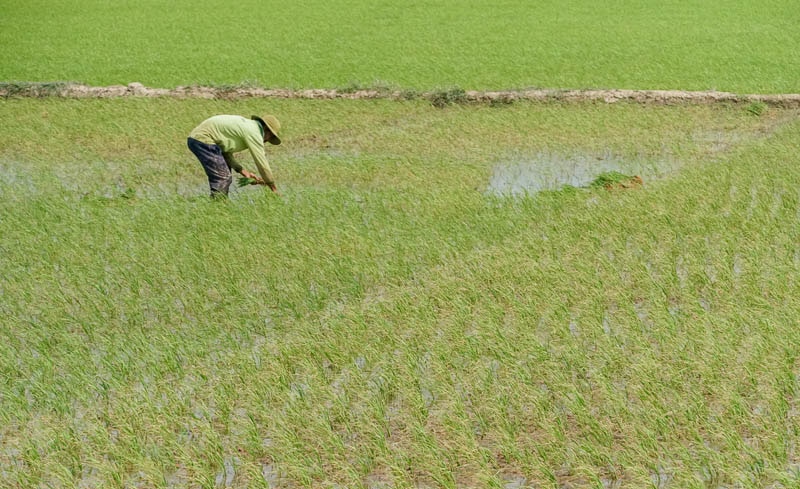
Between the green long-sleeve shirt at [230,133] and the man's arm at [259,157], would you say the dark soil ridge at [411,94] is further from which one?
the man's arm at [259,157]

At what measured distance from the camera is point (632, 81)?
1321 centimetres

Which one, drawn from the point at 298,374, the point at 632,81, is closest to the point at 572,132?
the point at 632,81

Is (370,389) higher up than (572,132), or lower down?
higher up

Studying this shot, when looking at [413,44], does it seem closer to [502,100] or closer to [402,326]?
[502,100]

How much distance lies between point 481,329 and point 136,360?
71.1 inches

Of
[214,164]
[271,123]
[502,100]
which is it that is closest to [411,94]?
[502,100]

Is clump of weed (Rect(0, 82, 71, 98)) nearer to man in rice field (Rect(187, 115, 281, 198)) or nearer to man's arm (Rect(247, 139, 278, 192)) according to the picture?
man in rice field (Rect(187, 115, 281, 198))

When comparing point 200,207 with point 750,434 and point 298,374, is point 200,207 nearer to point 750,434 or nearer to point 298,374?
point 298,374

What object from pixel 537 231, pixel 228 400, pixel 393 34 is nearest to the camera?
pixel 228 400

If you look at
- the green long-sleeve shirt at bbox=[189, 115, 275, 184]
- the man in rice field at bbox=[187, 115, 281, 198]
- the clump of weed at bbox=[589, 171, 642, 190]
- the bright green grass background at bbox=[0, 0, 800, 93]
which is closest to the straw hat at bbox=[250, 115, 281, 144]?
the man in rice field at bbox=[187, 115, 281, 198]

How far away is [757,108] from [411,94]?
14.6 feet

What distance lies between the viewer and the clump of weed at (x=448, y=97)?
1234 centimetres

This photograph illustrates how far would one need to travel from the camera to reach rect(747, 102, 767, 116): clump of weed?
11.3m

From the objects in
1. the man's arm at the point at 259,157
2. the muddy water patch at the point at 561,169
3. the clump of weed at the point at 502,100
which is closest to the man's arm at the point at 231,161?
the man's arm at the point at 259,157
